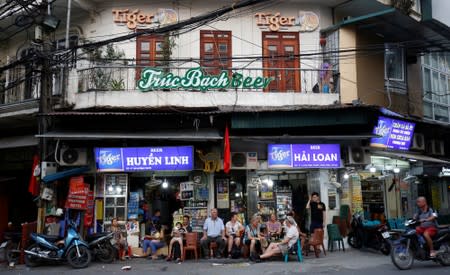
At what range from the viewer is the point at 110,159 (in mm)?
12258

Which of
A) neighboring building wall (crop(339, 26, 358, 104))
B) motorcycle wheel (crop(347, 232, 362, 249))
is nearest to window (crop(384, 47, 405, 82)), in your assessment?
neighboring building wall (crop(339, 26, 358, 104))

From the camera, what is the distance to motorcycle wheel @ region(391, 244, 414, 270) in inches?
375

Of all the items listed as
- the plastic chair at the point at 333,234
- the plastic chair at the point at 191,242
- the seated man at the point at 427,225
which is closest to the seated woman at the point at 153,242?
the plastic chair at the point at 191,242

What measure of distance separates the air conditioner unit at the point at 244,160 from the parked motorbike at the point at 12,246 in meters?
6.36

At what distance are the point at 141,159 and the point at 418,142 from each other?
10232mm

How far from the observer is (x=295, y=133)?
13117 mm

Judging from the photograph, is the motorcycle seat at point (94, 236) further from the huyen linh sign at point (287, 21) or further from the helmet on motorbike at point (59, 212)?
the huyen linh sign at point (287, 21)

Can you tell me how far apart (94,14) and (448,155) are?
14800mm

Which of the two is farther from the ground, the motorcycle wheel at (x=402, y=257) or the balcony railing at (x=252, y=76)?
the balcony railing at (x=252, y=76)

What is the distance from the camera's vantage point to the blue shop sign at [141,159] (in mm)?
12234

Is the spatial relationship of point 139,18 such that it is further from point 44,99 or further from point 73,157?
point 73,157

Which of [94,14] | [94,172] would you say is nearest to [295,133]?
[94,172]

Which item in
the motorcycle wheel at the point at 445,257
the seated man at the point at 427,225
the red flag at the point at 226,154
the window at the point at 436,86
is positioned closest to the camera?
the seated man at the point at 427,225

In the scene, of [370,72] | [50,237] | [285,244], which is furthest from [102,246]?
[370,72]
